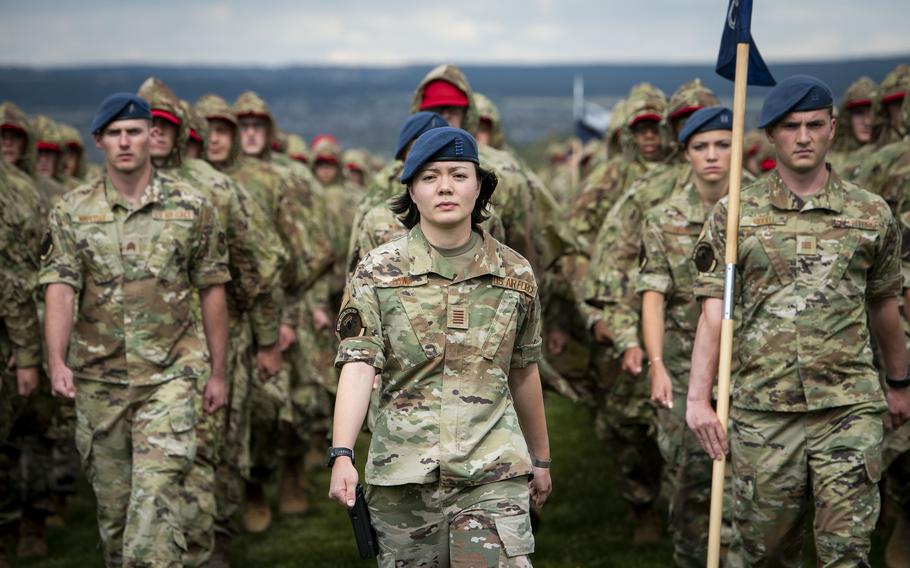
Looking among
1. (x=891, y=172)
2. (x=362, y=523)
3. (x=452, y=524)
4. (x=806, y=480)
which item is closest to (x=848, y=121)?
(x=891, y=172)

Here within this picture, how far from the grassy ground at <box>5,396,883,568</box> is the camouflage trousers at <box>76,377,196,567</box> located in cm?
233

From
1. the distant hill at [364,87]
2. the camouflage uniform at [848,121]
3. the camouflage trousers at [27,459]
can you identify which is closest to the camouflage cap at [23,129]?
the camouflage trousers at [27,459]

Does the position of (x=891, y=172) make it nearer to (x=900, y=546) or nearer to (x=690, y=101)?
(x=690, y=101)

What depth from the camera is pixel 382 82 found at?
2154 inches

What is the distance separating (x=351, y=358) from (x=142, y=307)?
2625mm

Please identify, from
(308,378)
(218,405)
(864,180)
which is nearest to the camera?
(218,405)

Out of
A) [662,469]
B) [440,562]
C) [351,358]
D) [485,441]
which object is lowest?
[662,469]

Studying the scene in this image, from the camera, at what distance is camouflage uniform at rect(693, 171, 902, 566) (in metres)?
6.39

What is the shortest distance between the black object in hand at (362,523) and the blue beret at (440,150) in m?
1.25

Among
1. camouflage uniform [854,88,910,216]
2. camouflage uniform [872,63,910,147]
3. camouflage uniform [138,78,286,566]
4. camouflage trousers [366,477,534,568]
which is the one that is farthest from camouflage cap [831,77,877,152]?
camouflage trousers [366,477,534,568]

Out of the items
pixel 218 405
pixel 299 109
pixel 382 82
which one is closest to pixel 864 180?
pixel 218 405

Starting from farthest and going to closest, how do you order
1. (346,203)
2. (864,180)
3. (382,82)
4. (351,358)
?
(382,82) → (346,203) → (864,180) → (351,358)

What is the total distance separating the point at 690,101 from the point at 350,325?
545cm

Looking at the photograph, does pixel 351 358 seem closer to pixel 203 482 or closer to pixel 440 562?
pixel 440 562
